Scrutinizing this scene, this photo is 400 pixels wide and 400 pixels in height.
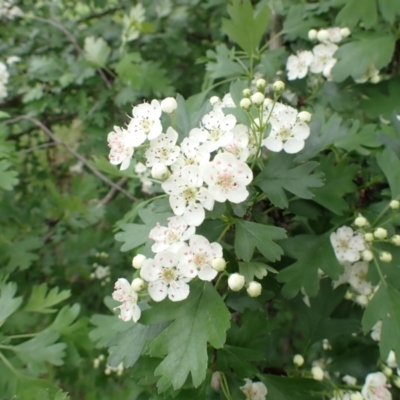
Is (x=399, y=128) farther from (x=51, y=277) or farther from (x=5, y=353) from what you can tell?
(x=51, y=277)

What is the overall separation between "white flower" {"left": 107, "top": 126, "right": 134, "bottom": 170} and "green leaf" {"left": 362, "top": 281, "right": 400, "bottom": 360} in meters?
0.66

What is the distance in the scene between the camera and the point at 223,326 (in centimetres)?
86

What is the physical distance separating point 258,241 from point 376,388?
54 cm

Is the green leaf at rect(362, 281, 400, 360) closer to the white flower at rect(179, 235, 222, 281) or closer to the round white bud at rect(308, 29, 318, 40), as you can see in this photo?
the white flower at rect(179, 235, 222, 281)

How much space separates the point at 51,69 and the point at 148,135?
1.28 metres

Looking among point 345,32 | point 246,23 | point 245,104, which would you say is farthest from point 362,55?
point 245,104

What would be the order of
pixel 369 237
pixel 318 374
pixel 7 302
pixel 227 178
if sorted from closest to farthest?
pixel 227 178 < pixel 369 237 < pixel 318 374 < pixel 7 302

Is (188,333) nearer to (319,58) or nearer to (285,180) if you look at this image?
(285,180)

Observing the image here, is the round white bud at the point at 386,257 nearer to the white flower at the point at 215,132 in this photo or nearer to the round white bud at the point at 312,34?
the white flower at the point at 215,132

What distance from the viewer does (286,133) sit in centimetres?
99

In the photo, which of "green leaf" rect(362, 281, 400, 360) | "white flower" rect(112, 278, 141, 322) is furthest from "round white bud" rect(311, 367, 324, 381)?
"white flower" rect(112, 278, 141, 322)

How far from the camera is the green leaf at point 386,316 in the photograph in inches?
40.2

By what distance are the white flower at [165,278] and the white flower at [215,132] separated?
0.24 meters

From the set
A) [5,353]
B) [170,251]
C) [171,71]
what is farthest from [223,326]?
[171,71]
